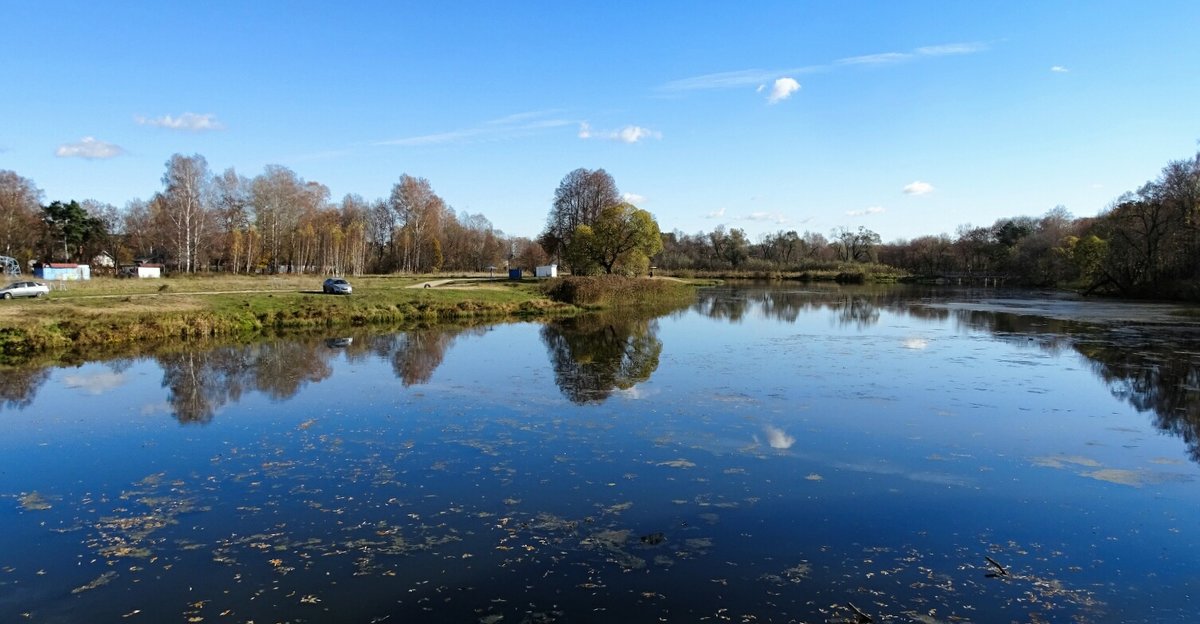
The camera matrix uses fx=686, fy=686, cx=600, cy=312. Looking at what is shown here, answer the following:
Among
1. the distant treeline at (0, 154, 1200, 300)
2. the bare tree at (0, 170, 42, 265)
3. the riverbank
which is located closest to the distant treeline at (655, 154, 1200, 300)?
the distant treeline at (0, 154, 1200, 300)

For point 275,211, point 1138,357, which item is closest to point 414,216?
point 275,211

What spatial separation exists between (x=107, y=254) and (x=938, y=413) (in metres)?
81.8

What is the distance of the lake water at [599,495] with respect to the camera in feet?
21.2

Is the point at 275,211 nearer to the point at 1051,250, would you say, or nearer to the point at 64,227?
the point at 64,227

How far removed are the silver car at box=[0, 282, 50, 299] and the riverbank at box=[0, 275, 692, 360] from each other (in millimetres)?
750

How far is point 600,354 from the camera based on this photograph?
23641 millimetres

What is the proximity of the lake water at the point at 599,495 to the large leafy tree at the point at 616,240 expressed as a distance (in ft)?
122

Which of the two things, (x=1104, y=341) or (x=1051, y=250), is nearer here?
(x=1104, y=341)

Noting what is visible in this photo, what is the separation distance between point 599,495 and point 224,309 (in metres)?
27.1

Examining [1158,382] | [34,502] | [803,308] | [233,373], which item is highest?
[803,308]

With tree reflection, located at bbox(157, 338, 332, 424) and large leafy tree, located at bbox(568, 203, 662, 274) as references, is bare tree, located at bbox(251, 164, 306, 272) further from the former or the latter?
tree reflection, located at bbox(157, 338, 332, 424)

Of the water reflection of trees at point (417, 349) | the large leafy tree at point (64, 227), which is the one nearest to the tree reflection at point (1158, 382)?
the water reflection of trees at point (417, 349)

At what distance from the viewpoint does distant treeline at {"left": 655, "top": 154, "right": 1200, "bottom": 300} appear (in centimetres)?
5100

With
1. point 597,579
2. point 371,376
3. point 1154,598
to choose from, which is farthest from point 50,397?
point 1154,598
